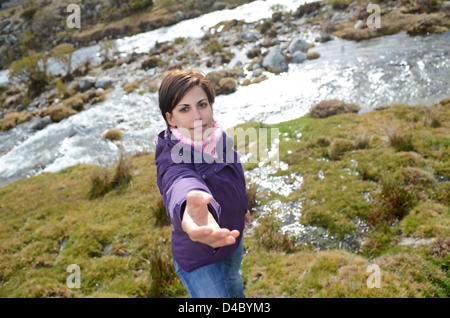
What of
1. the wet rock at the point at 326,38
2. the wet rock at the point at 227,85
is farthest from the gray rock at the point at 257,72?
the wet rock at the point at 326,38

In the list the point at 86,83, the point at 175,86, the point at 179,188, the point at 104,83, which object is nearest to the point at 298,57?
the point at 104,83

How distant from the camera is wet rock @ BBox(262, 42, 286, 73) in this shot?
1831cm

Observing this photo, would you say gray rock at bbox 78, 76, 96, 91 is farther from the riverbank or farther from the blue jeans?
the blue jeans

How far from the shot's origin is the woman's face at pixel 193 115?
2016mm

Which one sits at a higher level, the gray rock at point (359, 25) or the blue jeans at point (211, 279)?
the blue jeans at point (211, 279)

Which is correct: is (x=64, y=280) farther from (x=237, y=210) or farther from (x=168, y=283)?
(x=237, y=210)

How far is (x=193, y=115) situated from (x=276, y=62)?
1811 cm

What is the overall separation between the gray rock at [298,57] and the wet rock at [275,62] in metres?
0.73

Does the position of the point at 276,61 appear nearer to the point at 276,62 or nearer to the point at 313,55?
the point at 276,62

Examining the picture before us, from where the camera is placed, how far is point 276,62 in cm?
1875

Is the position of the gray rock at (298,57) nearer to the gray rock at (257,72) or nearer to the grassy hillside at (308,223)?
the gray rock at (257,72)

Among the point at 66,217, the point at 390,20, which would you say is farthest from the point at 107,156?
the point at 390,20

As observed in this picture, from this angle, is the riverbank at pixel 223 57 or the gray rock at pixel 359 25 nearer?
the riverbank at pixel 223 57

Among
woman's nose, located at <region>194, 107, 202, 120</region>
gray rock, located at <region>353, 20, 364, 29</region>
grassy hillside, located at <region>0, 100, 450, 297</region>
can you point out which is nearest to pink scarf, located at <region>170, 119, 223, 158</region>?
woman's nose, located at <region>194, 107, 202, 120</region>
